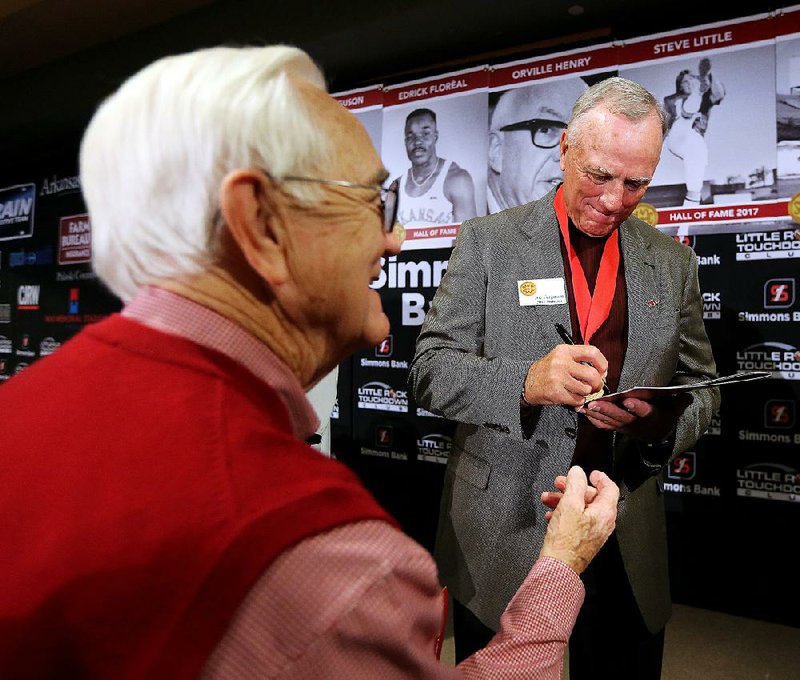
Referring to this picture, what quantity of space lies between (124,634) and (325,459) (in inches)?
8.3

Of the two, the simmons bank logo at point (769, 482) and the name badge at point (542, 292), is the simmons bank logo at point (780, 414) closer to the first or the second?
the simmons bank logo at point (769, 482)

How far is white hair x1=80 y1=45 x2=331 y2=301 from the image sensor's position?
0.65 meters

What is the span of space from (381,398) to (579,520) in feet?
10.2

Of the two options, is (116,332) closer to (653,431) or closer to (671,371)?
(653,431)

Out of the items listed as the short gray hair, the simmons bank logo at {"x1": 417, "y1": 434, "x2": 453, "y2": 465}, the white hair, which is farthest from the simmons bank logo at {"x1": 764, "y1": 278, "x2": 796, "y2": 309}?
the white hair

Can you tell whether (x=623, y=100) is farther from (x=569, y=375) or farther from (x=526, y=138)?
(x=526, y=138)

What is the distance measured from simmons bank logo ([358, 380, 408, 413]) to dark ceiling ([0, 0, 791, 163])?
1.89m

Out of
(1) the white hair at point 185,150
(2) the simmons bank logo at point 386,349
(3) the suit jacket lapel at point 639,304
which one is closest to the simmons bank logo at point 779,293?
(3) the suit jacket lapel at point 639,304

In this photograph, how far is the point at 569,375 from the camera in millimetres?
1395

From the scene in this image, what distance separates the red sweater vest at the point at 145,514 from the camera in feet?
1.58

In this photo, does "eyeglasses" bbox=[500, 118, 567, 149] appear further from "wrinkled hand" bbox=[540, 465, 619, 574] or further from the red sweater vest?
the red sweater vest

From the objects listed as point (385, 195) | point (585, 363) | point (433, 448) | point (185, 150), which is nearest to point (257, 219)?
point (185, 150)

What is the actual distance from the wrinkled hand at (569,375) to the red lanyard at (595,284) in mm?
230

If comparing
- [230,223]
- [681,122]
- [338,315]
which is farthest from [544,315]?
[681,122]
